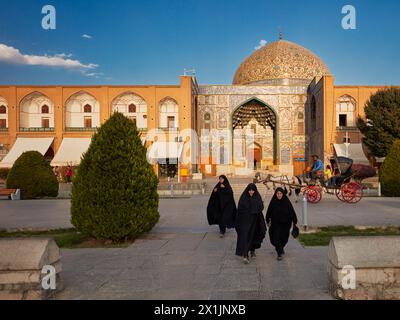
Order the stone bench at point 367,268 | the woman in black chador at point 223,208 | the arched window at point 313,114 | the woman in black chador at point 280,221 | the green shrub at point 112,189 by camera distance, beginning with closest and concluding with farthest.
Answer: the stone bench at point 367,268, the woman in black chador at point 280,221, the green shrub at point 112,189, the woman in black chador at point 223,208, the arched window at point 313,114

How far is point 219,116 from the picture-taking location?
106ft

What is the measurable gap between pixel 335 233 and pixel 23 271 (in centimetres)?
553

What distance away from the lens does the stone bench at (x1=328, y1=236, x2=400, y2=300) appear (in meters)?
3.61

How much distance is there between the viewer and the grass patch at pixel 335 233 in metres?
6.50

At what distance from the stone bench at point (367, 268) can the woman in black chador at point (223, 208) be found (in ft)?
11.7

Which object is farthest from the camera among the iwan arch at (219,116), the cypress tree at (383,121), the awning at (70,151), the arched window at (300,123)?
the arched window at (300,123)

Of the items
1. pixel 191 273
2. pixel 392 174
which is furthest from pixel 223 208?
pixel 392 174

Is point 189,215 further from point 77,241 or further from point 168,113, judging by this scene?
point 168,113

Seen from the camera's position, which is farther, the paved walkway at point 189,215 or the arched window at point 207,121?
the arched window at point 207,121

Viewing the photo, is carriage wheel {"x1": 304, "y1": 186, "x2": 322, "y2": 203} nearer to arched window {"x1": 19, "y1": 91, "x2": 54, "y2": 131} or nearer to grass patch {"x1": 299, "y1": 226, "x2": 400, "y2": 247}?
grass patch {"x1": 299, "y1": 226, "x2": 400, "y2": 247}

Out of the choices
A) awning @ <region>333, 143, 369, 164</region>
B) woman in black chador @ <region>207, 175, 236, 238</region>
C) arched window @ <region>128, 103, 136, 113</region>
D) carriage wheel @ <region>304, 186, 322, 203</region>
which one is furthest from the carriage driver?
arched window @ <region>128, 103, 136, 113</region>

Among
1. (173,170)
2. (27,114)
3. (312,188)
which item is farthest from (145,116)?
(312,188)

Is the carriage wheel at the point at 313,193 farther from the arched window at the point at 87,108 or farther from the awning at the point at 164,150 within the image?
the arched window at the point at 87,108

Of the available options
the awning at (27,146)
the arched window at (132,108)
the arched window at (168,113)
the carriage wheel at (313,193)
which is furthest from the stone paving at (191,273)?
the arched window at (132,108)
